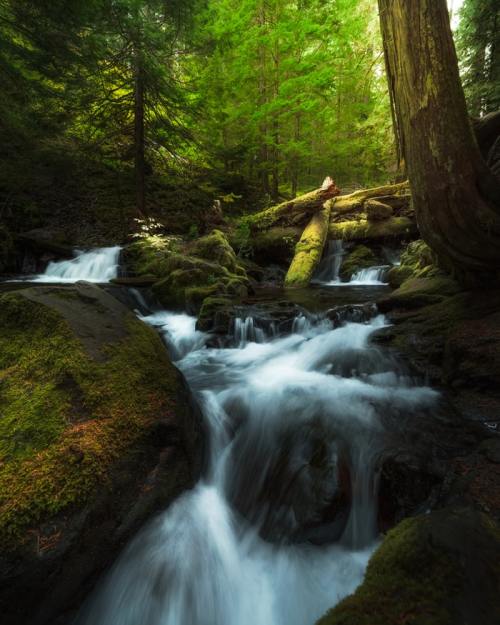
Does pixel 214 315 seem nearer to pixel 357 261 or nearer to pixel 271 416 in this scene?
pixel 271 416

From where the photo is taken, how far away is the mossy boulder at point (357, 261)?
11.1m

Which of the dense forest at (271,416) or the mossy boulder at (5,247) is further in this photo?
the mossy boulder at (5,247)

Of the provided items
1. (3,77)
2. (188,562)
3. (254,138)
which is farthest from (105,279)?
(254,138)

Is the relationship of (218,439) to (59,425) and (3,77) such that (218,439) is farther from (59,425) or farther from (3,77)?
(3,77)

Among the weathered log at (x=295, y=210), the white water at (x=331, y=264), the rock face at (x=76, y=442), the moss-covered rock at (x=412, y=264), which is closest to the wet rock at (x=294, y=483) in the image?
the rock face at (x=76, y=442)

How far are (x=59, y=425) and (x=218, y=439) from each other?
1586mm

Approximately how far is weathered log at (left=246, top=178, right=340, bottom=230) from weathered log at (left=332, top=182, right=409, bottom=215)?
97 cm

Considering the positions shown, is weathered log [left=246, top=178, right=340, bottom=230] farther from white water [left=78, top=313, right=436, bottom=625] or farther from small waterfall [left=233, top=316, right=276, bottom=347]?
white water [left=78, top=313, right=436, bottom=625]

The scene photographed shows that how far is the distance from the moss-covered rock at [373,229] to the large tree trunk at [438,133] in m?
7.84

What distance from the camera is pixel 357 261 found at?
11.3 metres

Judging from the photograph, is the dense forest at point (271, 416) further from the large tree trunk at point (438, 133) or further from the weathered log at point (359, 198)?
Result: the weathered log at point (359, 198)

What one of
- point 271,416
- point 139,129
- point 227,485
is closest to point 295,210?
point 139,129

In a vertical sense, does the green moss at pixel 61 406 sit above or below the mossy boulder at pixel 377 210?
below

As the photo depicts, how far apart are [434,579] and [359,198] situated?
41.8ft
